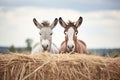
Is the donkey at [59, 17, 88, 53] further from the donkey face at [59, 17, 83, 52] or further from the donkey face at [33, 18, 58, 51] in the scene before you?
the donkey face at [33, 18, 58, 51]

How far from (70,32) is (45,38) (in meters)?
0.44

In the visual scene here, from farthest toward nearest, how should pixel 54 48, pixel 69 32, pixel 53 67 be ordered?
pixel 54 48 → pixel 69 32 → pixel 53 67

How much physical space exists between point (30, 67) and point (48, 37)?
2.10 metres

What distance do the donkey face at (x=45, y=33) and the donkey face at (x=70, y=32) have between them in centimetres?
22

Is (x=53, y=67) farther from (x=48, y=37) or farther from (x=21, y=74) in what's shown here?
(x=48, y=37)

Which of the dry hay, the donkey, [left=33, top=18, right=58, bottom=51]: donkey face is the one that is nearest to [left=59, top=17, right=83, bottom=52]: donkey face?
the donkey

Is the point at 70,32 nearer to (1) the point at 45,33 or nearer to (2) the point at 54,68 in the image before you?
(1) the point at 45,33

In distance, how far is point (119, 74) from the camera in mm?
3023

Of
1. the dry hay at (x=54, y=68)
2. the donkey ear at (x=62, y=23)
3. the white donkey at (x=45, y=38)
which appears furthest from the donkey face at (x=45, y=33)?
the dry hay at (x=54, y=68)

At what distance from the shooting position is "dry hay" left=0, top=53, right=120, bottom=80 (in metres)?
2.87

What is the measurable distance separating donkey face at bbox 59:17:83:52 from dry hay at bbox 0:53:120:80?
1.60m

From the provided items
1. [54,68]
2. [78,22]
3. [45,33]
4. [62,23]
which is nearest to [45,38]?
[45,33]

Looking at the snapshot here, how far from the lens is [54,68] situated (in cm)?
287

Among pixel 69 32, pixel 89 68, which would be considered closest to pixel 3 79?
pixel 89 68
